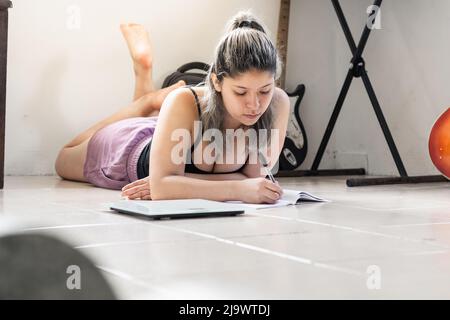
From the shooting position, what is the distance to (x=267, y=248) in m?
1.33

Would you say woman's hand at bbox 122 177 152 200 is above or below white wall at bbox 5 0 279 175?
below

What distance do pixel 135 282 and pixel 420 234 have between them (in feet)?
2.62

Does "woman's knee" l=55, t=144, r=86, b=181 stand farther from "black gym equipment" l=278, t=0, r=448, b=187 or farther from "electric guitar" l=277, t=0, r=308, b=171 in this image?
"electric guitar" l=277, t=0, r=308, b=171

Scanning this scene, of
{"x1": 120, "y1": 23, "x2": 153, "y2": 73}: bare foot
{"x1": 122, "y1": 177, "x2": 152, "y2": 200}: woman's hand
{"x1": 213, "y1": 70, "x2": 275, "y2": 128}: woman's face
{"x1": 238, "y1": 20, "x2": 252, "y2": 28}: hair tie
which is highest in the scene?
{"x1": 238, "y1": 20, "x2": 252, "y2": 28}: hair tie

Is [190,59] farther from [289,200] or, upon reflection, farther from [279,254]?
[279,254]

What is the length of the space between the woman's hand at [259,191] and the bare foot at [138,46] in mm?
1388

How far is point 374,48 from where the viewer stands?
3836mm

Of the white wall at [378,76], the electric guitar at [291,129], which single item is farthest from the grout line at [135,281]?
the electric guitar at [291,129]

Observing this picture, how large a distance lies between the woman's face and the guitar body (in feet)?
6.39

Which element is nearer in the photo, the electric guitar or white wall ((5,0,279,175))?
white wall ((5,0,279,175))

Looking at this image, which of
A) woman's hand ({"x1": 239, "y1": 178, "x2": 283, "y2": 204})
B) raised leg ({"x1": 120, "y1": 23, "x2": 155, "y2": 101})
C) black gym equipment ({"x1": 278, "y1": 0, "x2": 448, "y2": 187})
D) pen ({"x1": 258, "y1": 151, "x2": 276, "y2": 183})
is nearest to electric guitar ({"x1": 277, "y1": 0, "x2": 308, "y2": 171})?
black gym equipment ({"x1": 278, "y1": 0, "x2": 448, "y2": 187})

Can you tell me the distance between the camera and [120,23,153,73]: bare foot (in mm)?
3307

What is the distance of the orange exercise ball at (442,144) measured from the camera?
2.84m

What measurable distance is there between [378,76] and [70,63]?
5.32 ft
